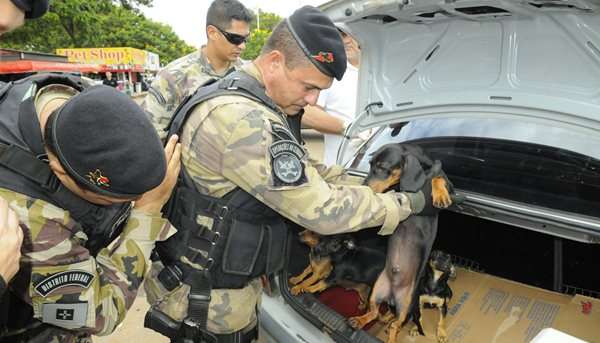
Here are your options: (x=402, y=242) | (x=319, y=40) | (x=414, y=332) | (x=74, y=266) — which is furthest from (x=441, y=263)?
(x=74, y=266)

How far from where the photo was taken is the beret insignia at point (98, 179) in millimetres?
1085

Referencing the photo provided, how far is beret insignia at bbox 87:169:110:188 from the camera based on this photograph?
1.08 m

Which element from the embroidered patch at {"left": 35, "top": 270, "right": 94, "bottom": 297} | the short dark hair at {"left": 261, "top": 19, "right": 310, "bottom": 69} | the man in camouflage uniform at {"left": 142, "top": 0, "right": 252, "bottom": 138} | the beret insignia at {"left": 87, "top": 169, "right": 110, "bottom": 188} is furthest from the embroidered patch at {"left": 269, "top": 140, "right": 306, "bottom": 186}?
the man in camouflage uniform at {"left": 142, "top": 0, "right": 252, "bottom": 138}

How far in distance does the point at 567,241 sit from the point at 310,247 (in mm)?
1470

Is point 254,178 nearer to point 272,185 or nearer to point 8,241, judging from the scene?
point 272,185

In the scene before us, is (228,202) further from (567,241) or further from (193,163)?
(567,241)

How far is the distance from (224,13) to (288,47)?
1.48 m

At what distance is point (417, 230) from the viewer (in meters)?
1.93

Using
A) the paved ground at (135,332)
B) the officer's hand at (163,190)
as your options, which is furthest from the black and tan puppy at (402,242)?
the paved ground at (135,332)

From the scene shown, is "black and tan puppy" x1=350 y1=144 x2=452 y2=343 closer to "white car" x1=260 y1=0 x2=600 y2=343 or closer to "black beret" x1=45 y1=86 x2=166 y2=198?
"white car" x1=260 y1=0 x2=600 y2=343

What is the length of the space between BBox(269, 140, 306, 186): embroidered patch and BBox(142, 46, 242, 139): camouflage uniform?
1619mm

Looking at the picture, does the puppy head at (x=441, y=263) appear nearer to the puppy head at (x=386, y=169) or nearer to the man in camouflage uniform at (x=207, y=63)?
the puppy head at (x=386, y=169)

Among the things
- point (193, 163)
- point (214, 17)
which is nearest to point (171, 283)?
point (193, 163)

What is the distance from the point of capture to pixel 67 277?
115 cm
